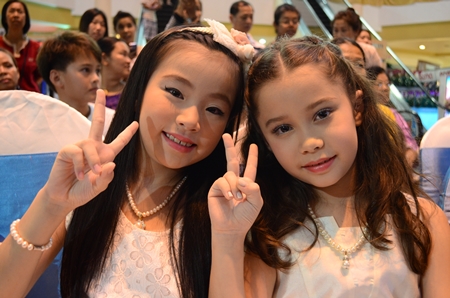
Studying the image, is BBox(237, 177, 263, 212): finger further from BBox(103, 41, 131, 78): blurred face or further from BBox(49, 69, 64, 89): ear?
BBox(103, 41, 131, 78): blurred face

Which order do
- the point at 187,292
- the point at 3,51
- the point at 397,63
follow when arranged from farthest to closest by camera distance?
the point at 397,63, the point at 3,51, the point at 187,292

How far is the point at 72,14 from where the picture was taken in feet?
34.0

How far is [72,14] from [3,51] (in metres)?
7.52

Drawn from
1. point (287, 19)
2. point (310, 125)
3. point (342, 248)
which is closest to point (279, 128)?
point (310, 125)

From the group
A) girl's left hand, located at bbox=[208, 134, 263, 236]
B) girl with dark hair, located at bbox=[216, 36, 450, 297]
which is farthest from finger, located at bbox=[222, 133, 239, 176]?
girl with dark hair, located at bbox=[216, 36, 450, 297]

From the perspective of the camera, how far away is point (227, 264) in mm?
1253

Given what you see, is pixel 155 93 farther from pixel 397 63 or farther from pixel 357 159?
pixel 397 63

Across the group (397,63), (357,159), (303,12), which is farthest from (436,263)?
(303,12)

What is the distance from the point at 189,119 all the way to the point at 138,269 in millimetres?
418

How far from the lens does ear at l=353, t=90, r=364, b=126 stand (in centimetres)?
147

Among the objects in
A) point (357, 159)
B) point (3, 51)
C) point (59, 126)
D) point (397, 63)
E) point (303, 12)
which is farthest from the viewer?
point (303, 12)

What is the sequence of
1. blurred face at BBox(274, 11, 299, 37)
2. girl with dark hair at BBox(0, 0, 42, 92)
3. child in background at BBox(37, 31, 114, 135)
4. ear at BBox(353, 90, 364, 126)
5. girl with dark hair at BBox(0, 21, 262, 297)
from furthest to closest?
blurred face at BBox(274, 11, 299, 37)
girl with dark hair at BBox(0, 0, 42, 92)
child in background at BBox(37, 31, 114, 135)
ear at BBox(353, 90, 364, 126)
girl with dark hair at BBox(0, 21, 262, 297)

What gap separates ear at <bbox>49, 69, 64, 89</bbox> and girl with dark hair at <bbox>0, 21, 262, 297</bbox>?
1823 millimetres

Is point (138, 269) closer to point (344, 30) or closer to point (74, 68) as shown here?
point (74, 68)
